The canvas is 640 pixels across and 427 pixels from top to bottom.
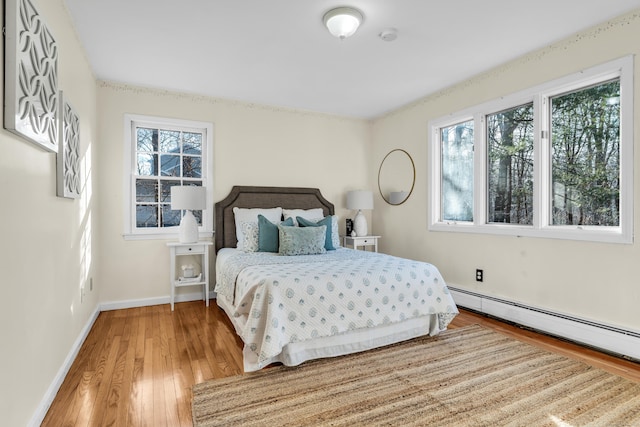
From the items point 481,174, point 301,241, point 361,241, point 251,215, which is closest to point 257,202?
point 251,215

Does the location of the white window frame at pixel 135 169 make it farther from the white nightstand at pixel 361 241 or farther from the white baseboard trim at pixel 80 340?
the white nightstand at pixel 361 241

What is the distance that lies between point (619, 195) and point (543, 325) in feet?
3.97

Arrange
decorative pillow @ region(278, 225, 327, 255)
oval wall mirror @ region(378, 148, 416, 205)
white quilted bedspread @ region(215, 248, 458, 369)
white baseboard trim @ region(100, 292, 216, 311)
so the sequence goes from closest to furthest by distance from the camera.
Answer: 1. white quilted bedspread @ region(215, 248, 458, 369)
2. decorative pillow @ region(278, 225, 327, 255)
3. white baseboard trim @ region(100, 292, 216, 311)
4. oval wall mirror @ region(378, 148, 416, 205)

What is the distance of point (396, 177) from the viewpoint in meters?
4.78

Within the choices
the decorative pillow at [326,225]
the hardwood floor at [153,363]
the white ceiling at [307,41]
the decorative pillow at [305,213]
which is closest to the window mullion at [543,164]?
the white ceiling at [307,41]

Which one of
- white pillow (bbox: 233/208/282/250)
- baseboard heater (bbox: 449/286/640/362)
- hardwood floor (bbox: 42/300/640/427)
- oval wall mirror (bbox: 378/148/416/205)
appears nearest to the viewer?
hardwood floor (bbox: 42/300/640/427)

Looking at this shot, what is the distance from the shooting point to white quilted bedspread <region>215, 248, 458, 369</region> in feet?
7.50

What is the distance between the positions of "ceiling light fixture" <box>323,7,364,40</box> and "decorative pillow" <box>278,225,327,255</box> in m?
1.83

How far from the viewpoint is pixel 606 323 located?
8.47 feet

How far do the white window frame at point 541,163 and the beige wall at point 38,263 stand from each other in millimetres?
3592

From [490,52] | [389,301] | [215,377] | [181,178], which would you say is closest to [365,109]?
[490,52]

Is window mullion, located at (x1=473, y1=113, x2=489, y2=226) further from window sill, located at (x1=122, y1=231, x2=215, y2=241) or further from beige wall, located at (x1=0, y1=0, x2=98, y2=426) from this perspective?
beige wall, located at (x1=0, y1=0, x2=98, y2=426)

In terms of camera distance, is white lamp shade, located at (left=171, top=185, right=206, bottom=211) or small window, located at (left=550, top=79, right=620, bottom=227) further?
white lamp shade, located at (left=171, top=185, right=206, bottom=211)

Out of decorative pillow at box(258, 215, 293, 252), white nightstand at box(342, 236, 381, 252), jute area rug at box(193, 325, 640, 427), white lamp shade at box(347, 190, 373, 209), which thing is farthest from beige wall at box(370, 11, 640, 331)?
decorative pillow at box(258, 215, 293, 252)
